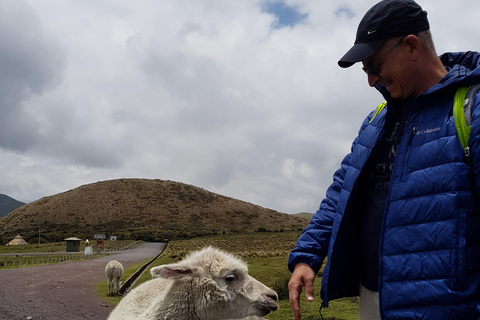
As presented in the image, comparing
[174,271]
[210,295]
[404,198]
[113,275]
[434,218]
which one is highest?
[404,198]

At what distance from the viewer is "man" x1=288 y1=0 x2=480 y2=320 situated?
6.15 feet

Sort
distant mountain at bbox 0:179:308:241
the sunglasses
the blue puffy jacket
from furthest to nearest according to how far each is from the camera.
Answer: distant mountain at bbox 0:179:308:241
the sunglasses
the blue puffy jacket

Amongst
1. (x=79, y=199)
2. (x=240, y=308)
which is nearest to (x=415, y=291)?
(x=240, y=308)

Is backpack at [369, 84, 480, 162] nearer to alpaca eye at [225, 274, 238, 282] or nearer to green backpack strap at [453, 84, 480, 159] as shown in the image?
green backpack strap at [453, 84, 480, 159]

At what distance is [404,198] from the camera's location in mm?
2107

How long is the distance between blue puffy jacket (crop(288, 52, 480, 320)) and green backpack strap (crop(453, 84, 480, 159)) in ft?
0.10

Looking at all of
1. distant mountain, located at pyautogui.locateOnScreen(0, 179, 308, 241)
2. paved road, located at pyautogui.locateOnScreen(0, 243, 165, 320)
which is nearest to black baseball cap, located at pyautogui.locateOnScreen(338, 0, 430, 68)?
paved road, located at pyautogui.locateOnScreen(0, 243, 165, 320)

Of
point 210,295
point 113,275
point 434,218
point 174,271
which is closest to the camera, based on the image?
point 434,218

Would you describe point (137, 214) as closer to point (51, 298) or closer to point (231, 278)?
point (51, 298)

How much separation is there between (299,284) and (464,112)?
4.81ft

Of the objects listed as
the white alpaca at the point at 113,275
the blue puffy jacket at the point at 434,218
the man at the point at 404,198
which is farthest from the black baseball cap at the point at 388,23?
the white alpaca at the point at 113,275

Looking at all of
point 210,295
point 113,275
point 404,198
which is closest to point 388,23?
point 404,198

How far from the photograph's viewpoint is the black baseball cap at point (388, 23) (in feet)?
7.63

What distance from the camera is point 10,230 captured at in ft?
334
